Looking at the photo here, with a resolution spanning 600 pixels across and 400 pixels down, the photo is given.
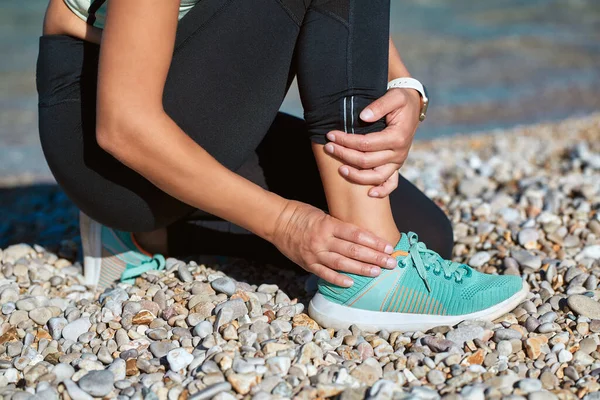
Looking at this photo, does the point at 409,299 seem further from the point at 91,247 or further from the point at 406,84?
the point at 91,247

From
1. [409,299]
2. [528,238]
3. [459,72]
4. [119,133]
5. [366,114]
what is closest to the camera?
[119,133]

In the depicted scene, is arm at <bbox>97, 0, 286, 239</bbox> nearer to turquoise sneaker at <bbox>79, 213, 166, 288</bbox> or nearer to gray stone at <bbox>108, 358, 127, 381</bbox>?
gray stone at <bbox>108, 358, 127, 381</bbox>

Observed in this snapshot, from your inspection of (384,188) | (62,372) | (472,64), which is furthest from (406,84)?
(472,64)

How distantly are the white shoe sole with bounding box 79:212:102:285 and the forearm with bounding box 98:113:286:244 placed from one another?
29.7 inches

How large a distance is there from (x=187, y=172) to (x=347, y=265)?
484 mm

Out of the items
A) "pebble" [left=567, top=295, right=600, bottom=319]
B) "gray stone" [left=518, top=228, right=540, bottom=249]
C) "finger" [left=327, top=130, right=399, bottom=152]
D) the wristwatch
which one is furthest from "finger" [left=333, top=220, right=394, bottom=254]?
"gray stone" [left=518, top=228, right=540, bottom=249]

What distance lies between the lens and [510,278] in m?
2.04

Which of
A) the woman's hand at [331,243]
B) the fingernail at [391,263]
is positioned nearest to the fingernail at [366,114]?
the woman's hand at [331,243]

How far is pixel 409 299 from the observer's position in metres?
1.87

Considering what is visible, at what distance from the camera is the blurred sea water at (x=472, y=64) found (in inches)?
228

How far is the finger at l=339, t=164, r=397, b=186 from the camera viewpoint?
70.8 inches

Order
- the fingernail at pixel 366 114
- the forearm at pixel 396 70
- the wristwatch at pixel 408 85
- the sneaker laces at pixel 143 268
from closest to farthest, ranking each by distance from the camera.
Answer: the fingernail at pixel 366 114 < the wristwatch at pixel 408 85 < the forearm at pixel 396 70 < the sneaker laces at pixel 143 268

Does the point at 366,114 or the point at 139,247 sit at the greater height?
the point at 366,114

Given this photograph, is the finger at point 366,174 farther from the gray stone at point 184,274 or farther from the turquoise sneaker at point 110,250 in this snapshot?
the turquoise sneaker at point 110,250
